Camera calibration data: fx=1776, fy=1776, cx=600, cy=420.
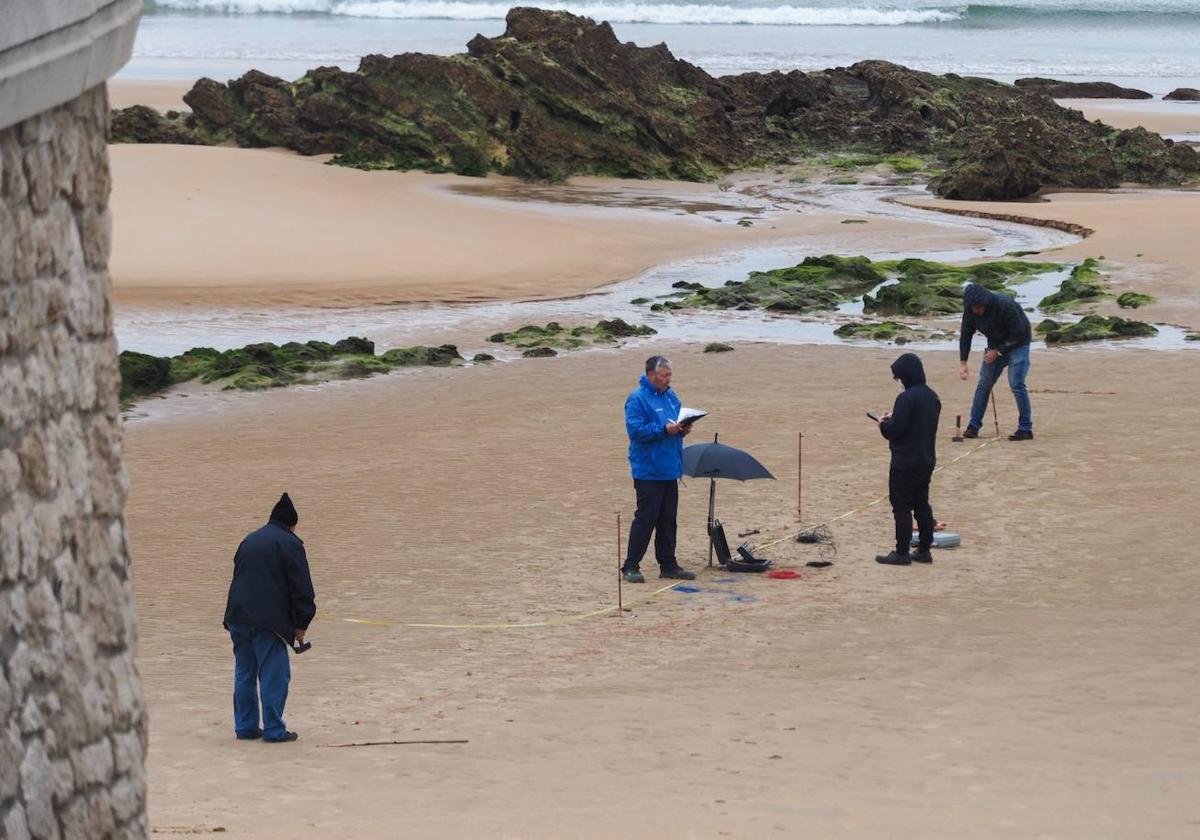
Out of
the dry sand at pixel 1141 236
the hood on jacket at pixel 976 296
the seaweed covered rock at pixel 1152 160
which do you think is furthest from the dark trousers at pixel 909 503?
the seaweed covered rock at pixel 1152 160

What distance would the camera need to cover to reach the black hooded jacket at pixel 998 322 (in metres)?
15.5

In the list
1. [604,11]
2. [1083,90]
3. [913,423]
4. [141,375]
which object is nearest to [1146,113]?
[1083,90]

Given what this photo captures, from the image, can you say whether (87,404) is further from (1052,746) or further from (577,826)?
(1052,746)

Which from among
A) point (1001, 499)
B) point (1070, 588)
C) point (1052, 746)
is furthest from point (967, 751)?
point (1001, 499)

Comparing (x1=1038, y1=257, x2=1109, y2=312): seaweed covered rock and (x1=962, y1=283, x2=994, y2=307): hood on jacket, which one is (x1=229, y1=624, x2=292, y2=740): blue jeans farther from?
(x1=1038, y1=257, x2=1109, y2=312): seaweed covered rock

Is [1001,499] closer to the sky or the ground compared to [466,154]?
closer to the ground

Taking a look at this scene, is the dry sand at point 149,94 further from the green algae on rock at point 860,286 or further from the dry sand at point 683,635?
the dry sand at point 683,635

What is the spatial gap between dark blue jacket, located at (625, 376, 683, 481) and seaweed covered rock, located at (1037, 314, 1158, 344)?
1089 cm

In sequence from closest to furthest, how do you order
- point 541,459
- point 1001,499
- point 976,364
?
A: point 1001,499
point 541,459
point 976,364

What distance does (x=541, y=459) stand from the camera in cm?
1586

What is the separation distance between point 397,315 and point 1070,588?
14183 millimetres

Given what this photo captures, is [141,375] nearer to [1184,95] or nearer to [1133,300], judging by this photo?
[1133,300]

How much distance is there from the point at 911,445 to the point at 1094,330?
10469 mm

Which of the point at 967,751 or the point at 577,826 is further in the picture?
the point at 967,751
